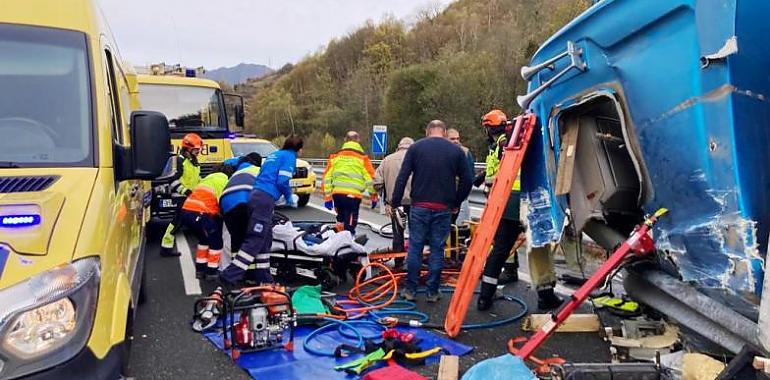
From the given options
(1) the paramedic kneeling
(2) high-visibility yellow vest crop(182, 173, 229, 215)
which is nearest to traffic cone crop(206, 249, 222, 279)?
(2) high-visibility yellow vest crop(182, 173, 229, 215)

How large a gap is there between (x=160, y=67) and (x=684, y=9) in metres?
11.1

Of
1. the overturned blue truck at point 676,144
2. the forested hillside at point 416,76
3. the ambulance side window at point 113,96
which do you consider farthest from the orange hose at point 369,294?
the forested hillside at point 416,76

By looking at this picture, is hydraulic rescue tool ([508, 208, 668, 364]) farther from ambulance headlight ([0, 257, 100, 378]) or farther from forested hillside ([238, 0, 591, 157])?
forested hillside ([238, 0, 591, 157])

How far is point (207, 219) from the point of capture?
6414mm

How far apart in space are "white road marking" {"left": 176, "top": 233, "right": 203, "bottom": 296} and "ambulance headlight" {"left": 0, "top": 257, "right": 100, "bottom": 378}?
383 centimetres

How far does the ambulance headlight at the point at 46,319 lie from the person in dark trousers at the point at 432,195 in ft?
12.0

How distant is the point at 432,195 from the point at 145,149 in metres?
3.06

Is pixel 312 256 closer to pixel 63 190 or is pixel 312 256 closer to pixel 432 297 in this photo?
pixel 432 297

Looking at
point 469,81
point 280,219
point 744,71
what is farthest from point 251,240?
point 469,81

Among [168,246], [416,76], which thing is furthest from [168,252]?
[416,76]

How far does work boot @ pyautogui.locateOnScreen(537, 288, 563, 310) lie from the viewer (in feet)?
18.0

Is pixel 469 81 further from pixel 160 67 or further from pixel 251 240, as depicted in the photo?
pixel 251 240

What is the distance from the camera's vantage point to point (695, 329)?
10.4 ft

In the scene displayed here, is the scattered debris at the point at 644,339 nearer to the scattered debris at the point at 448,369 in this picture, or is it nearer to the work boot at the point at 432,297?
the scattered debris at the point at 448,369
